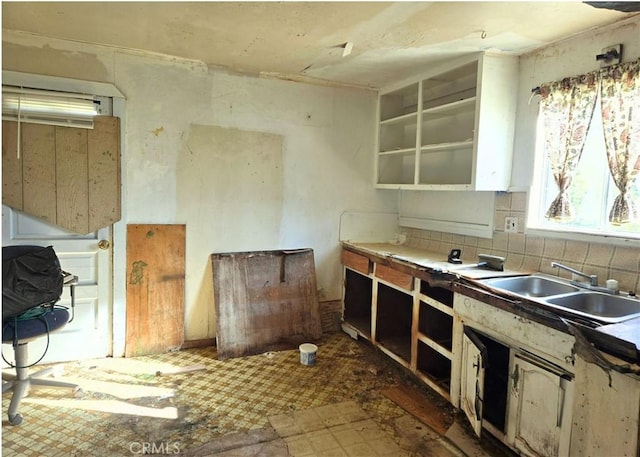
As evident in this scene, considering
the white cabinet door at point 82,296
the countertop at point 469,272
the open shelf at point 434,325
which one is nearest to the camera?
the countertop at point 469,272

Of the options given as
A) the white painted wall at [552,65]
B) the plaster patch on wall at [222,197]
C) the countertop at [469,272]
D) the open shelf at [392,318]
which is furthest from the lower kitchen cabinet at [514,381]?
the plaster patch on wall at [222,197]

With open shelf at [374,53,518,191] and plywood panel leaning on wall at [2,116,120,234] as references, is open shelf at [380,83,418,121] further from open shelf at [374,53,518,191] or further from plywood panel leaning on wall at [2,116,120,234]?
plywood panel leaning on wall at [2,116,120,234]

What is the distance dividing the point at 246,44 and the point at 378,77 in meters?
1.27

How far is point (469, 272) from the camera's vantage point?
2.69 m

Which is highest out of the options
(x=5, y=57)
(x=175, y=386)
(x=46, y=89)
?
(x=5, y=57)

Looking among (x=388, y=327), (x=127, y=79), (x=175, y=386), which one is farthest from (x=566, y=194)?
(x=127, y=79)

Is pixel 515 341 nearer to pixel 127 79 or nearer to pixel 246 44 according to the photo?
pixel 246 44

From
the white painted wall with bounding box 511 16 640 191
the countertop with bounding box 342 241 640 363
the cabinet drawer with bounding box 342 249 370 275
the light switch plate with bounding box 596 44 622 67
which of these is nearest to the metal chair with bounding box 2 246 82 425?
the cabinet drawer with bounding box 342 249 370 275

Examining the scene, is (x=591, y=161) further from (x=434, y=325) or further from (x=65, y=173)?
(x=65, y=173)

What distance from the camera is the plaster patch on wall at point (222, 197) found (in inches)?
135

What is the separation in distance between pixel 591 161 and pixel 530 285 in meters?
0.85

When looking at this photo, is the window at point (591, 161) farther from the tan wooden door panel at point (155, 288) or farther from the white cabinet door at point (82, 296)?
the white cabinet door at point (82, 296)

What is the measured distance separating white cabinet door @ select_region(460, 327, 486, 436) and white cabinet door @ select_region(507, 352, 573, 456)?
150mm

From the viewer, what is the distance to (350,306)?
404 cm
